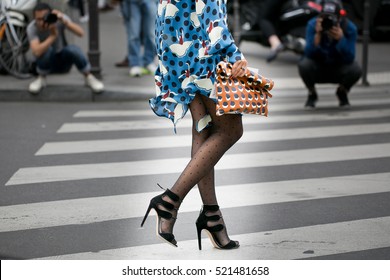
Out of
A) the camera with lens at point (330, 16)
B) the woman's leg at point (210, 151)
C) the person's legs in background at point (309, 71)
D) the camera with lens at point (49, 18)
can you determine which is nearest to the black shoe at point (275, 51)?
the person's legs in background at point (309, 71)

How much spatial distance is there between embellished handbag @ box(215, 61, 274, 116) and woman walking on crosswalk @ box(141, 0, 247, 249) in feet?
0.17

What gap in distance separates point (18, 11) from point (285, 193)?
5939 millimetres

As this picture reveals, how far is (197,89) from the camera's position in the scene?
471cm

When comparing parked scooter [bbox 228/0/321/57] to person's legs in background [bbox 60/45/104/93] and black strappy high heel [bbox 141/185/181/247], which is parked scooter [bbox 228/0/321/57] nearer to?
person's legs in background [bbox 60/45/104/93]

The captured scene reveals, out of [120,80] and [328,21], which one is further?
[120,80]

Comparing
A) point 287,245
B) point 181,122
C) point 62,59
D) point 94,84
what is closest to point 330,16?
point 181,122

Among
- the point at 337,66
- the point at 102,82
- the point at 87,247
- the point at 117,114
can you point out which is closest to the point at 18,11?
the point at 102,82

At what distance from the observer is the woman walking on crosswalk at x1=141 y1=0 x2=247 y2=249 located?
15.1ft

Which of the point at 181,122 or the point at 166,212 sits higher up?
the point at 166,212

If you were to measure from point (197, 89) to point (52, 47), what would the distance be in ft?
19.7

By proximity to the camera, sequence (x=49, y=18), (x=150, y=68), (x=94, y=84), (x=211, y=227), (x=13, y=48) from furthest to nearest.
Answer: (x=150, y=68) → (x=13, y=48) → (x=94, y=84) → (x=49, y=18) → (x=211, y=227)

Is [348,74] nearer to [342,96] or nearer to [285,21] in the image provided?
[342,96]

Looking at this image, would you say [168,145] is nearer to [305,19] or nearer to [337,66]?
[337,66]

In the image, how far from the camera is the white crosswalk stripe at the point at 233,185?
16.3ft
